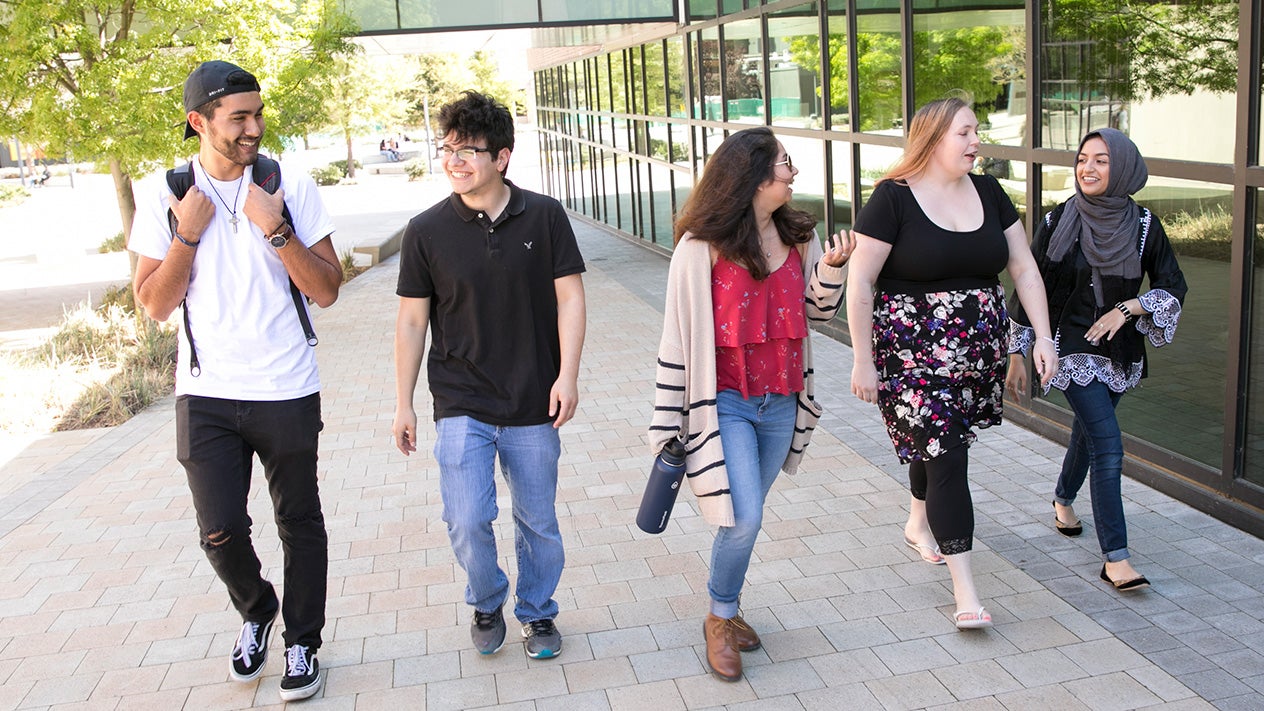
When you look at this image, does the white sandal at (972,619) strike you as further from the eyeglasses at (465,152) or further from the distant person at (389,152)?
the distant person at (389,152)

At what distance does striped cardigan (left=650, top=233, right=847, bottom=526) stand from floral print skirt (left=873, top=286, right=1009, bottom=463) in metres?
0.40

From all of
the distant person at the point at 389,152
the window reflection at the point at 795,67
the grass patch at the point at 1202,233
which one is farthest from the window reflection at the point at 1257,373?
the distant person at the point at 389,152

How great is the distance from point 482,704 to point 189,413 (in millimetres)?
1306

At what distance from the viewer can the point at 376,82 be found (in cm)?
4503

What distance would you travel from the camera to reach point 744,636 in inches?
157

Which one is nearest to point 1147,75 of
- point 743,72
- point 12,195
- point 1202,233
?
point 1202,233

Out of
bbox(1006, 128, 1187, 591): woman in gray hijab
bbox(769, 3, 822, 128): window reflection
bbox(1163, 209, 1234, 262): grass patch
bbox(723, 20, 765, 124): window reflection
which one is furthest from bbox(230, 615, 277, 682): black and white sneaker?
bbox(723, 20, 765, 124): window reflection

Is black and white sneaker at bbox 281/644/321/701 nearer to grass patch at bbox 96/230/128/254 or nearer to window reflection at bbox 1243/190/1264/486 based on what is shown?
window reflection at bbox 1243/190/1264/486

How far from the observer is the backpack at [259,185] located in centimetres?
361

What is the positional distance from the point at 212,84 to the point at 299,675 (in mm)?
1893

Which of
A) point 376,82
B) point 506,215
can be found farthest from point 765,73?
point 376,82

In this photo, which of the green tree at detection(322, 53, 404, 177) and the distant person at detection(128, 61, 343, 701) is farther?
the green tree at detection(322, 53, 404, 177)

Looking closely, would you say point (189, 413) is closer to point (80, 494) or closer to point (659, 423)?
point (659, 423)

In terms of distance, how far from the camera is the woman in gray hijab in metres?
4.26
